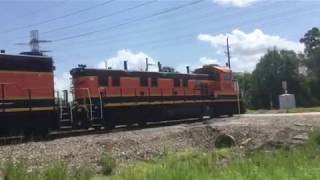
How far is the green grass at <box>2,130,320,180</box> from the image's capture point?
35.9 feet

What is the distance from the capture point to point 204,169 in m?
12.0

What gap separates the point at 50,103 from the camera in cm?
2325

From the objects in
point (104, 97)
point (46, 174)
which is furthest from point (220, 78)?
point (46, 174)

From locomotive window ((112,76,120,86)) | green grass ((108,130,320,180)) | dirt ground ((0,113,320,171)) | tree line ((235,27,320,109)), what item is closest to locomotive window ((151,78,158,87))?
locomotive window ((112,76,120,86))

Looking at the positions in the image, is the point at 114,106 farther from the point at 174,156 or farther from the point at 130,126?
the point at 174,156

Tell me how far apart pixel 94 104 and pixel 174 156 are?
40.4ft

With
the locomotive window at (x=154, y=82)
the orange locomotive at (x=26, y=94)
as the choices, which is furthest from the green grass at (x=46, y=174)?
the locomotive window at (x=154, y=82)

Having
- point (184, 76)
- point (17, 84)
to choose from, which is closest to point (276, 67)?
point (184, 76)

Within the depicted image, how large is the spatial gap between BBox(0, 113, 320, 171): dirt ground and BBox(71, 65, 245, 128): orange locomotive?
19.5ft

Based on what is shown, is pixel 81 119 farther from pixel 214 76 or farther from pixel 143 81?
pixel 214 76

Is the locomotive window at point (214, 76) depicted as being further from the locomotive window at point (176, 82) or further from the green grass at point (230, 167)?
the green grass at point (230, 167)

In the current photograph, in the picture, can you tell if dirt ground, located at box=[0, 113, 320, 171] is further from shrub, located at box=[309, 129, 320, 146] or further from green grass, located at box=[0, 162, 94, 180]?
green grass, located at box=[0, 162, 94, 180]

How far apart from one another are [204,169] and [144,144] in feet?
20.4

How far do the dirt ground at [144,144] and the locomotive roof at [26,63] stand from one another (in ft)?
15.9
